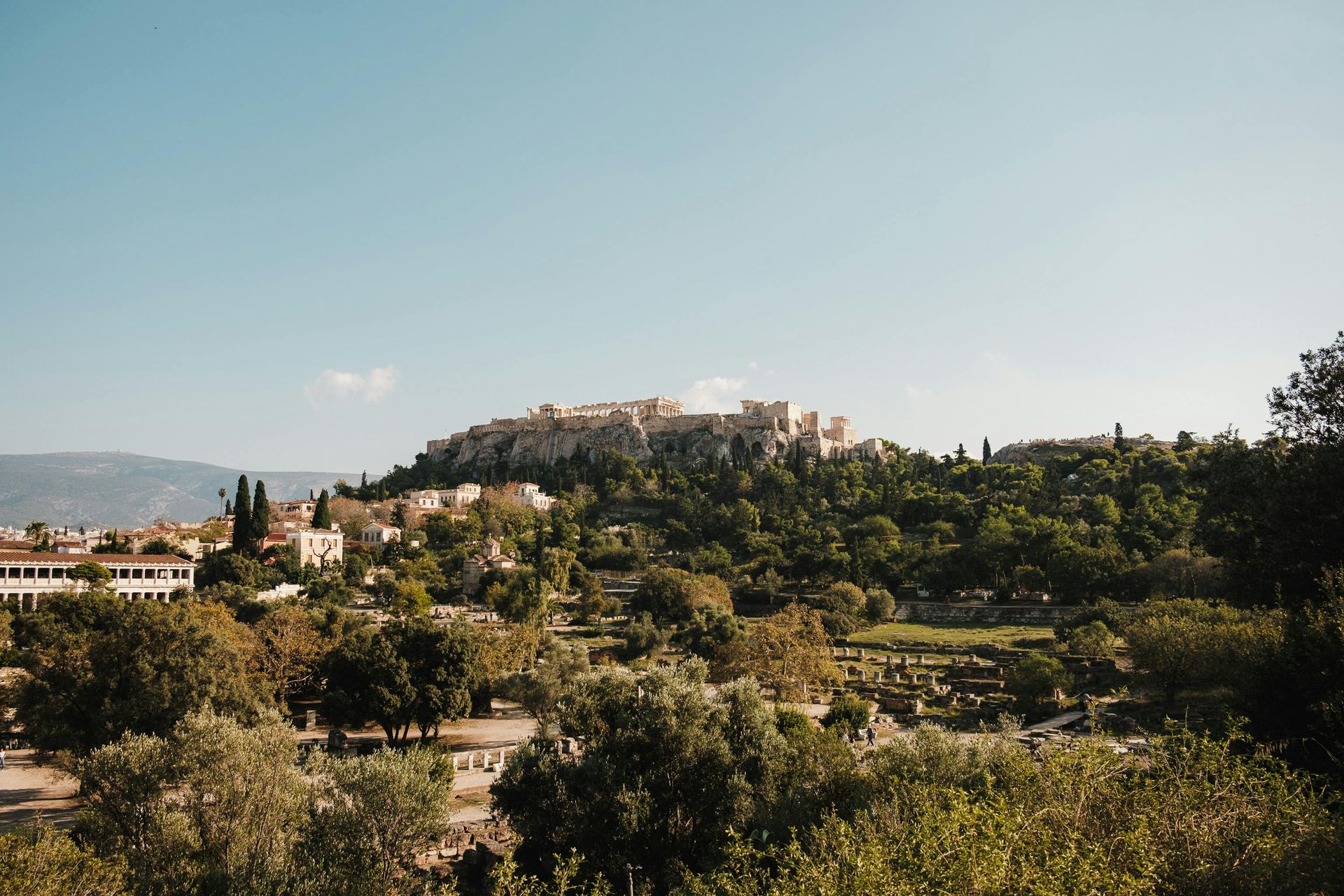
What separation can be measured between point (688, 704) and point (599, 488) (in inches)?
3039

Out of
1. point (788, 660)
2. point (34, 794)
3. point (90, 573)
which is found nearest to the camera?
point (34, 794)

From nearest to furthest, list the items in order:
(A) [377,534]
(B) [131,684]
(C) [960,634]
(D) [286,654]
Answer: (B) [131,684]
(D) [286,654]
(C) [960,634]
(A) [377,534]

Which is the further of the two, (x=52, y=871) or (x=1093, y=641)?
(x=1093, y=641)

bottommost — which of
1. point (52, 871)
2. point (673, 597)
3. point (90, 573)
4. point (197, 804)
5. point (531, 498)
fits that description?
point (673, 597)

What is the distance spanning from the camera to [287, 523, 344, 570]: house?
206 ft

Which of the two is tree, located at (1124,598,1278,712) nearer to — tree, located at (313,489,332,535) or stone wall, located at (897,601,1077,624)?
stone wall, located at (897,601,1077,624)

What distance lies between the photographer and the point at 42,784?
23.5 metres

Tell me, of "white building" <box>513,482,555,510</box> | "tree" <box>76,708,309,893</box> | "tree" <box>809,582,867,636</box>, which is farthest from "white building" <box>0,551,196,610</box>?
"tree" <box>76,708,309,893</box>

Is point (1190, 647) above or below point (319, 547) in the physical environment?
below

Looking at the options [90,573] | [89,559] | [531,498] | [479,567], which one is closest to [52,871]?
[90,573]

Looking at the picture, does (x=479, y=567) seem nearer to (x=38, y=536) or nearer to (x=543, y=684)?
(x=38, y=536)

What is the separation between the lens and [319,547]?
65.0 meters

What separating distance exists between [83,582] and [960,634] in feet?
162

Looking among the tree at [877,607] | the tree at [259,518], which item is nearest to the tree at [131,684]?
the tree at [259,518]
